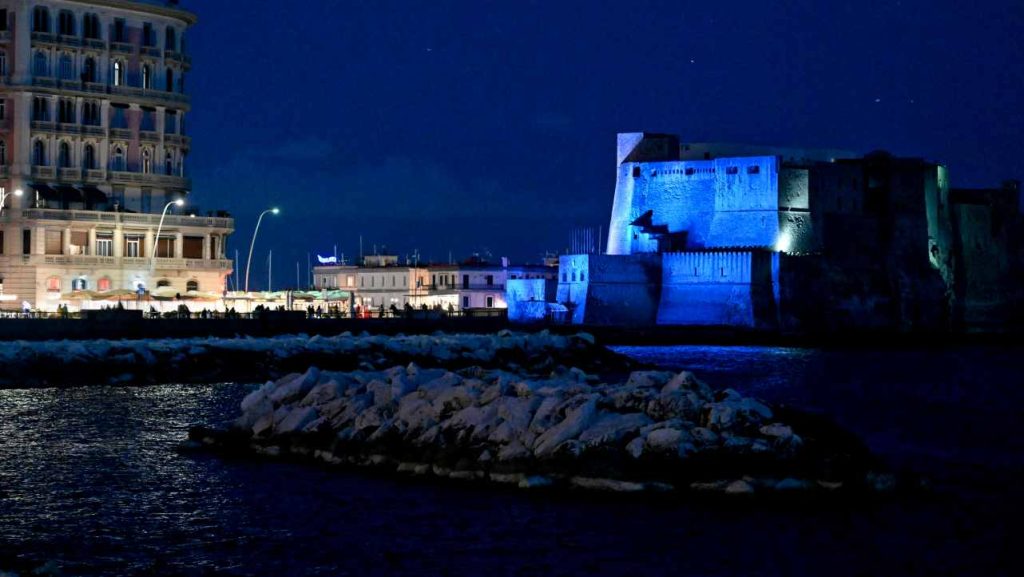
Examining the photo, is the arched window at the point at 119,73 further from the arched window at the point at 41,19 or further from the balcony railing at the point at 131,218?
the balcony railing at the point at 131,218

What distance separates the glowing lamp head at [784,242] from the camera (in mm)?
76875

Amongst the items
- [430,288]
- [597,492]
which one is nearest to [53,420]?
[597,492]

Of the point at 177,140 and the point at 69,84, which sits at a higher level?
the point at 69,84

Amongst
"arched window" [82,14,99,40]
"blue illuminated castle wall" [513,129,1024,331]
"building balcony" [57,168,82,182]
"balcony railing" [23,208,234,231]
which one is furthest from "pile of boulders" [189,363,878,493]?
"blue illuminated castle wall" [513,129,1024,331]

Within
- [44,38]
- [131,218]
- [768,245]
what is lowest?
[768,245]

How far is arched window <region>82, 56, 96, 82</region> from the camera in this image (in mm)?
65062

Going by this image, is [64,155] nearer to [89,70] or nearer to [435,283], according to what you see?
[89,70]

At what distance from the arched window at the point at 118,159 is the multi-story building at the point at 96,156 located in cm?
5

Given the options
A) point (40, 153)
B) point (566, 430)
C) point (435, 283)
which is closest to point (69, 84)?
point (40, 153)

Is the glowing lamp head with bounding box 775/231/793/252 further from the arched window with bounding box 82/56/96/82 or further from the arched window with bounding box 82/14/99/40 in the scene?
the arched window with bounding box 82/14/99/40

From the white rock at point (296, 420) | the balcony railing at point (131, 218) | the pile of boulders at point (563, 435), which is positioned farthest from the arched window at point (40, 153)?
the white rock at point (296, 420)

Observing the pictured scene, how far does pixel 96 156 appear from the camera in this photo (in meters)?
66.1

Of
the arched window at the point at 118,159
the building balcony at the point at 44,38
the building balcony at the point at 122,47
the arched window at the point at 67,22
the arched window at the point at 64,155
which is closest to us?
the building balcony at the point at 44,38

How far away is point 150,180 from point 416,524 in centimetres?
5243
